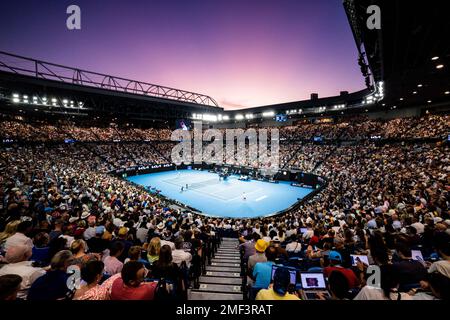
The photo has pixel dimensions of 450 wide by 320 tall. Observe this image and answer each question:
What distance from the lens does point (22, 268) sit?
11.3 ft

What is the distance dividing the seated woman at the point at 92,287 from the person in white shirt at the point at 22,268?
1.29 m

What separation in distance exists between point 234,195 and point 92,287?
78.8 feet

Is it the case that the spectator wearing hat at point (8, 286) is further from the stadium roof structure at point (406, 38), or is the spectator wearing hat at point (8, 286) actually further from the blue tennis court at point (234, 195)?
the blue tennis court at point (234, 195)

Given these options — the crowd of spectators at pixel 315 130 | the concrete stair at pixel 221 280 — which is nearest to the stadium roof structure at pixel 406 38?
the concrete stair at pixel 221 280

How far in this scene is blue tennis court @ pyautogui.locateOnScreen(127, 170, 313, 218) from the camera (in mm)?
20953

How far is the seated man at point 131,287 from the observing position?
2.54 m

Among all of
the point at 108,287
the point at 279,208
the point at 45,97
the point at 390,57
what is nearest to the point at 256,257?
the point at 108,287

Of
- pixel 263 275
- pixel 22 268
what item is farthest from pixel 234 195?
pixel 22 268

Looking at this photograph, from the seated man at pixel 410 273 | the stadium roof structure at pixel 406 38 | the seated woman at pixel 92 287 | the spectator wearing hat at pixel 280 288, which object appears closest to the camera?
the spectator wearing hat at pixel 280 288

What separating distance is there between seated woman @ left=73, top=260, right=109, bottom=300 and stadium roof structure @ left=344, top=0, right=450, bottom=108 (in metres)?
10.5

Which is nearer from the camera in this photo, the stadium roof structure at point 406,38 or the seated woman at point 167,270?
the seated woman at point 167,270

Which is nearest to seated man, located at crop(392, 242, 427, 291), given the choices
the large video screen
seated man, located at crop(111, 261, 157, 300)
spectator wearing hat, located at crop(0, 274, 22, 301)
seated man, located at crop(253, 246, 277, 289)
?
seated man, located at crop(253, 246, 277, 289)
